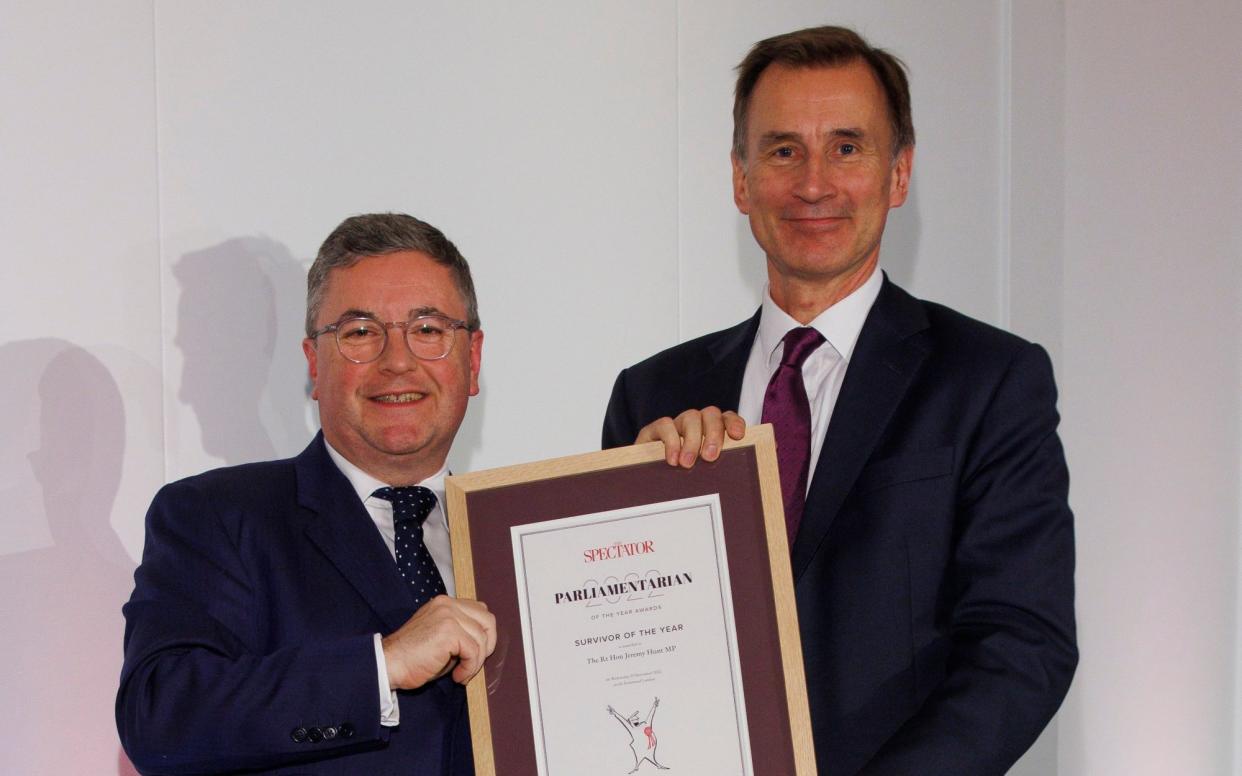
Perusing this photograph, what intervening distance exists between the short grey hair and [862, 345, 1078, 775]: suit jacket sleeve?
0.93 metres

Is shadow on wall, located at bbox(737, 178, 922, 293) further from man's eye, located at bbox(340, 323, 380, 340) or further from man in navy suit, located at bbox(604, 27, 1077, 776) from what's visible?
man's eye, located at bbox(340, 323, 380, 340)

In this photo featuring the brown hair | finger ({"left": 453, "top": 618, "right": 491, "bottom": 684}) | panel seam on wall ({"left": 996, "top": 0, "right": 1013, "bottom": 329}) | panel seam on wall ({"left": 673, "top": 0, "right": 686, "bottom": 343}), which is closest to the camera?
finger ({"left": 453, "top": 618, "right": 491, "bottom": 684})

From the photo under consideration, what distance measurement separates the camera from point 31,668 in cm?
285

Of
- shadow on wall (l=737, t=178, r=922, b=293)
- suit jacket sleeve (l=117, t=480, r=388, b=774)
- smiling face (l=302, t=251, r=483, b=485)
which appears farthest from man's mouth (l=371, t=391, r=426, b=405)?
shadow on wall (l=737, t=178, r=922, b=293)

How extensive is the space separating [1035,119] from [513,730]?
3305mm

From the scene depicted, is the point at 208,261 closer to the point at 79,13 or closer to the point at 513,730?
the point at 79,13

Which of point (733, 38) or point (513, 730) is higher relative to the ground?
point (733, 38)

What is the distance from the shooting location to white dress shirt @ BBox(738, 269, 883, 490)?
2498 mm

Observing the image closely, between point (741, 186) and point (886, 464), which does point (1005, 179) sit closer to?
point (741, 186)

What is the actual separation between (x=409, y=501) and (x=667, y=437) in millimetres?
507

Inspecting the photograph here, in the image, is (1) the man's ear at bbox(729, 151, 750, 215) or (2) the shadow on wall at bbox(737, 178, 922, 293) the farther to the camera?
(2) the shadow on wall at bbox(737, 178, 922, 293)

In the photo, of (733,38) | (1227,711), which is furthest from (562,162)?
(1227,711)

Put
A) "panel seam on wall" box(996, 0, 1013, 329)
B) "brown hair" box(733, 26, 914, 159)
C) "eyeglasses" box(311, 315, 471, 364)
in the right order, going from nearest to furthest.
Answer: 1. "eyeglasses" box(311, 315, 471, 364)
2. "brown hair" box(733, 26, 914, 159)
3. "panel seam on wall" box(996, 0, 1013, 329)

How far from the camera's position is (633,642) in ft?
7.21
